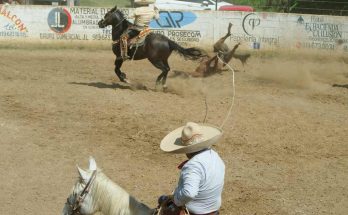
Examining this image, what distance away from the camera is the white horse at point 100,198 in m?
5.18

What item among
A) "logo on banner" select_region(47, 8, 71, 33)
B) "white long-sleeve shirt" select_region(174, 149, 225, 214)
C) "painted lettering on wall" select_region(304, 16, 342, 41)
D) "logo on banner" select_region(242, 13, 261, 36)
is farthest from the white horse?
"painted lettering on wall" select_region(304, 16, 342, 41)

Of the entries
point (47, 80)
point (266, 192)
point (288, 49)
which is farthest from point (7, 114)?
point (288, 49)

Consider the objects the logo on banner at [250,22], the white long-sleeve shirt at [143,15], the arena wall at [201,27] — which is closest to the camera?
the white long-sleeve shirt at [143,15]

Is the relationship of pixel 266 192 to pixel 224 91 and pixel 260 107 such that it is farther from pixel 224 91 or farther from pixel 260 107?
pixel 224 91

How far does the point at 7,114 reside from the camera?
12.6m

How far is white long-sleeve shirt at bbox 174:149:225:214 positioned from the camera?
4848 mm

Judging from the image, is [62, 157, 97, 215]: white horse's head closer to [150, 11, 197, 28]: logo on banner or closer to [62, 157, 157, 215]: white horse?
[62, 157, 157, 215]: white horse

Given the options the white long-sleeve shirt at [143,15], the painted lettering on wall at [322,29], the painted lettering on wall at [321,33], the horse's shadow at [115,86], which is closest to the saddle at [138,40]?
the white long-sleeve shirt at [143,15]

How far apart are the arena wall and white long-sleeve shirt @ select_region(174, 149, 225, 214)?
1853cm

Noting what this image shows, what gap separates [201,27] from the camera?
23453 millimetres

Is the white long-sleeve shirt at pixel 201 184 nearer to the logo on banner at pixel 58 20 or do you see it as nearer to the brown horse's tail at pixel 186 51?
the brown horse's tail at pixel 186 51

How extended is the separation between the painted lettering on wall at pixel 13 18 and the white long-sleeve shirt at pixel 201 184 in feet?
63.5

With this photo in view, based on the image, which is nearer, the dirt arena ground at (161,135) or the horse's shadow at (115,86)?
the dirt arena ground at (161,135)

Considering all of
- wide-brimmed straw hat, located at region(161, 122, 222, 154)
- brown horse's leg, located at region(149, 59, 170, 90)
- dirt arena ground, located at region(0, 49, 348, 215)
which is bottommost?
dirt arena ground, located at region(0, 49, 348, 215)
